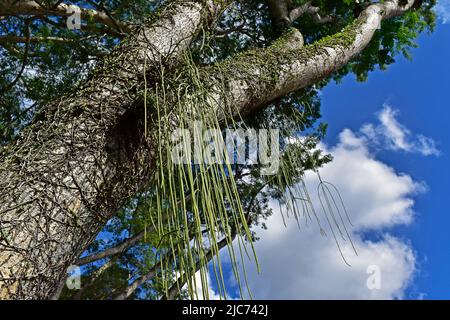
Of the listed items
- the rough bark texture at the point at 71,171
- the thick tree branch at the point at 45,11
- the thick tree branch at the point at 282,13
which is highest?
the thick tree branch at the point at 45,11

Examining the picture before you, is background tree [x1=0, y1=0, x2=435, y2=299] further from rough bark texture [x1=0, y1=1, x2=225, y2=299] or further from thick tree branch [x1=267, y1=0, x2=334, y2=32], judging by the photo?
thick tree branch [x1=267, y1=0, x2=334, y2=32]

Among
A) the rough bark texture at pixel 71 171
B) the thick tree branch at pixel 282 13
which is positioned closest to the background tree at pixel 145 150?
the rough bark texture at pixel 71 171

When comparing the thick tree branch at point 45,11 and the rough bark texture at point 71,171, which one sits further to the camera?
the thick tree branch at point 45,11

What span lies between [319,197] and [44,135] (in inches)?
41.4

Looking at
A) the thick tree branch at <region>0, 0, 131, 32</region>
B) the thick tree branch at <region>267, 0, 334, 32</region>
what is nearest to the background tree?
the thick tree branch at <region>267, 0, 334, 32</region>

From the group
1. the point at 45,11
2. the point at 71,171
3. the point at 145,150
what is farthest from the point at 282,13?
the point at 71,171

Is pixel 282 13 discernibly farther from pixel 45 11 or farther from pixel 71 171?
pixel 71 171

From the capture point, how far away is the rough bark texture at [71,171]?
3.42ft

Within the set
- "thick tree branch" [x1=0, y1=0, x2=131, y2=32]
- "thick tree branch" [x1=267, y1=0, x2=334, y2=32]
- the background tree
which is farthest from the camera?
"thick tree branch" [x1=267, y1=0, x2=334, y2=32]

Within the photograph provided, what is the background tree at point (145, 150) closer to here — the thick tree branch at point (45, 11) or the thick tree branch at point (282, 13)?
the thick tree branch at point (282, 13)

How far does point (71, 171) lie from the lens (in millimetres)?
1180

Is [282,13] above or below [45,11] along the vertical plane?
below

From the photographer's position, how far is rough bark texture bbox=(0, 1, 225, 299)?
1.04 m

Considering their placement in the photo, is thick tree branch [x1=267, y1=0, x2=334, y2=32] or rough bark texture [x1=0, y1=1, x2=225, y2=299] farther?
thick tree branch [x1=267, y1=0, x2=334, y2=32]
